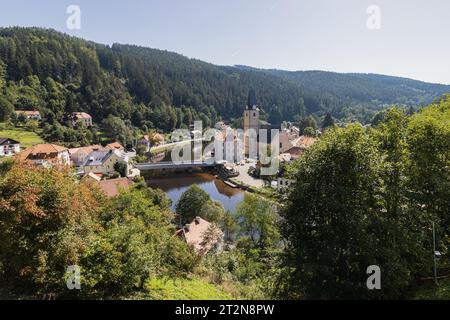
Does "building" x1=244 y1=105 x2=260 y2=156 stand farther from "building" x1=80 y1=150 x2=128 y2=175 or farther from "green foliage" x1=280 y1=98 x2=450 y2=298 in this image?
"green foliage" x1=280 y1=98 x2=450 y2=298

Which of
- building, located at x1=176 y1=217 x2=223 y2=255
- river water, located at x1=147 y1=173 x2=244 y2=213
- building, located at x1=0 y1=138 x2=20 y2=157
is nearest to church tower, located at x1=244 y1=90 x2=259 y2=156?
river water, located at x1=147 y1=173 x2=244 y2=213

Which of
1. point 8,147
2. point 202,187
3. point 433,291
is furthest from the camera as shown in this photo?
point 8,147

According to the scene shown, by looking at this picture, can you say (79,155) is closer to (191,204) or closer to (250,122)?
(191,204)

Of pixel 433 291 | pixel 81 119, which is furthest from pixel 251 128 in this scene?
pixel 433 291

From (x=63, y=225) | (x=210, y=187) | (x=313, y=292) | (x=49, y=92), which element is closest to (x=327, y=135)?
(x=313, y=292)

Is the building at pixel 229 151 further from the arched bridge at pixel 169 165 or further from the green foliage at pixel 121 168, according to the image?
the green foliage at pixel 121 168

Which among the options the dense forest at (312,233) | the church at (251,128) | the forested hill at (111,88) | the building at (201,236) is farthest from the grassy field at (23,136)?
the dense forest at (312,233)
